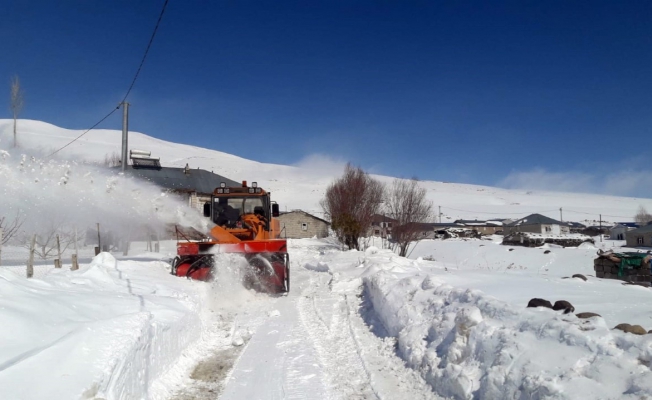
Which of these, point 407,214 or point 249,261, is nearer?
point 249,261

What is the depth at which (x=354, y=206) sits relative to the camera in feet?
105

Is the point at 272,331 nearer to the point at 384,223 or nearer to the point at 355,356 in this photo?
the point at 355,356

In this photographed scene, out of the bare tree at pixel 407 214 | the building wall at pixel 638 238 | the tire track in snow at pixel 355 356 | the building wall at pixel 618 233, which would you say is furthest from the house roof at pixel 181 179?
the building wall at pixel 618 233

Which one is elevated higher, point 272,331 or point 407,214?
point 407,214

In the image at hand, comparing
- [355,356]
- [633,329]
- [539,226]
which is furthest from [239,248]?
[539,226]

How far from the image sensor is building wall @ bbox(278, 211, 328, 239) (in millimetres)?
52938

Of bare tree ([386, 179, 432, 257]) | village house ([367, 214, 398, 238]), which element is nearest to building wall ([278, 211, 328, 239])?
village house ([367, 214, 398, 238])

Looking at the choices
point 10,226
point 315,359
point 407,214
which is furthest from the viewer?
point 407,214

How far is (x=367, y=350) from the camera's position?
24.9ft

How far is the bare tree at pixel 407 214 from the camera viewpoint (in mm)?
29625

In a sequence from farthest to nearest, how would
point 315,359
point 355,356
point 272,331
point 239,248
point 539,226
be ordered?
point 539,226, point 239,248, point 272,331, point 355,356, point 315,359

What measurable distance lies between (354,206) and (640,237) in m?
33.5

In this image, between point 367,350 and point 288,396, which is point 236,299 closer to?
point 367,350

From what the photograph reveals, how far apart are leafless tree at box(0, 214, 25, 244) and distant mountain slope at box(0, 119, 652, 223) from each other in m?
75.9
